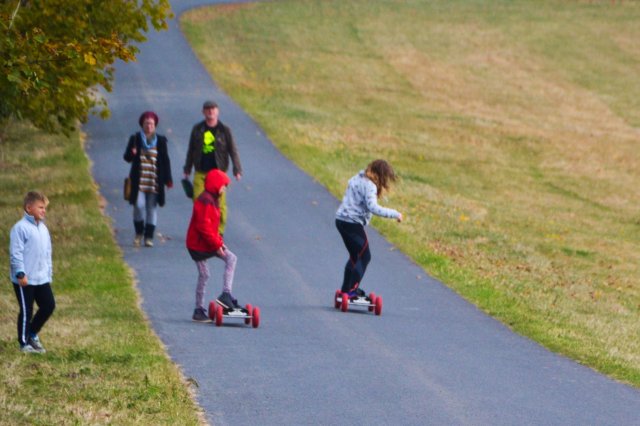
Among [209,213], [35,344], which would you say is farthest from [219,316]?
[35,344]

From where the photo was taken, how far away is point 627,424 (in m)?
9.67

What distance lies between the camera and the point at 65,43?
14500 millimetres

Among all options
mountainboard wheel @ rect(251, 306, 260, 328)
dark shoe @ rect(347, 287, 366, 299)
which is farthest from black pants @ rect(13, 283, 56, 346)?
dark shoe @ rect(347, 287, 366, 299)

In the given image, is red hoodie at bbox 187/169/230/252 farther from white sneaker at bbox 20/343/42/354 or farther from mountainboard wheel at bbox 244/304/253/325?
white sneaker at bbox 20/343/42/354

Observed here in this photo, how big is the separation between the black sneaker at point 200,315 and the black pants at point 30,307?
81.4 inches

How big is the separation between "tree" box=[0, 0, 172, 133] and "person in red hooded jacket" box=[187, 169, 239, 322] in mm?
1866

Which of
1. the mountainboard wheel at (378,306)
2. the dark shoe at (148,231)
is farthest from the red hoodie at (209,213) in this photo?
the dark shoe at (148,231)

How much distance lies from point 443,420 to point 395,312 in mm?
4618

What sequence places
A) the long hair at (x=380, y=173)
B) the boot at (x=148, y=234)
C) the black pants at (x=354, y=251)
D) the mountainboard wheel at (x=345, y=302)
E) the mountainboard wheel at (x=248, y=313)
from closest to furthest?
the mountainboard wheel at (x=248, y=313)
the long hair at (x=380, y=173)
the mountainboard wheel at (x=345, y=302)
the black pants at (x=354, y=251)
the boot at (x=148, y=234)

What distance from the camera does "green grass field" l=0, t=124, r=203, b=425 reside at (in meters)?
9.01

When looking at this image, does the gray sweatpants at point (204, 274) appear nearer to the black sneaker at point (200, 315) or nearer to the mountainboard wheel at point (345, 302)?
the black sneaker at point (200, 315)

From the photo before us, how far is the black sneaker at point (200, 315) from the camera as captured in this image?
12.7 metres

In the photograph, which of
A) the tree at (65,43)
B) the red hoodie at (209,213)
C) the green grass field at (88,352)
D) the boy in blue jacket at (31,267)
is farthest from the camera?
the tree at (65,43)

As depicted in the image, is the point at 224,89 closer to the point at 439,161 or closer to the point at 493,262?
the point at 439,161
